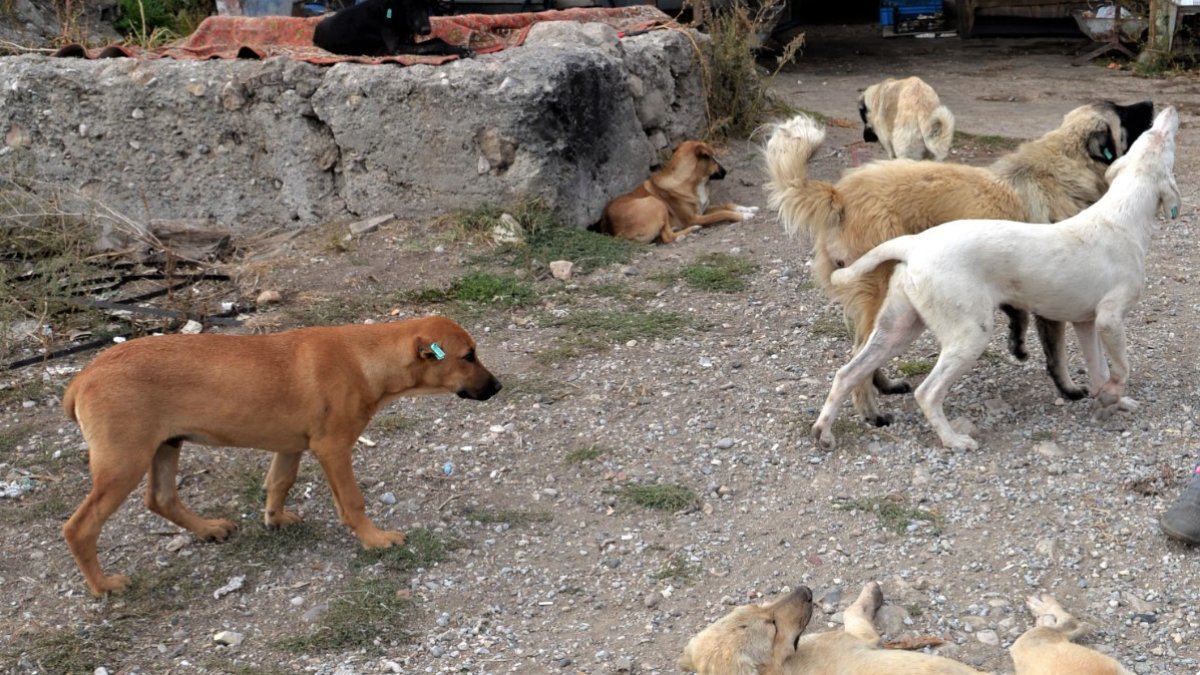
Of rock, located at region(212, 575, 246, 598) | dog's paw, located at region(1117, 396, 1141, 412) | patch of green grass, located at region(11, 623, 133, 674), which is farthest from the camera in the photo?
dog's paw, located at region(1117, 396, 1141, 412)

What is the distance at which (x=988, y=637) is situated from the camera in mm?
4141

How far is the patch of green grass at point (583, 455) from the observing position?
561cm

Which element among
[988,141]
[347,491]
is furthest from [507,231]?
[988,141]

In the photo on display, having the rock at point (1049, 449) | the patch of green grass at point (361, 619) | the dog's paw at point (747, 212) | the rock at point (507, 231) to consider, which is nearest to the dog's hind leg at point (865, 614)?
the rock at point (1049, 449)

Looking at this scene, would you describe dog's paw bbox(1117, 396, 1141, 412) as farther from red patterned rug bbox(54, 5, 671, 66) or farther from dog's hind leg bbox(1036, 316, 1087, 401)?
red patterned rug bbox(54, 5, 671, 66)

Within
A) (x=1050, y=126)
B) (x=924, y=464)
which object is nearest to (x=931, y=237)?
(x=924, y=464)

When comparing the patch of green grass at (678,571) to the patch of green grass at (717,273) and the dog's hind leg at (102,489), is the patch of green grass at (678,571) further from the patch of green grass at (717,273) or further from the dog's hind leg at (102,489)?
the patch of green grass at (717,273)

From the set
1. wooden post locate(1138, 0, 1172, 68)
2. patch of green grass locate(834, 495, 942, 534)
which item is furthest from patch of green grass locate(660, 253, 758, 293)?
wooden post locate(1138, 0, 1172, 68)

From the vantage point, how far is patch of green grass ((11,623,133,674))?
14.1 ft

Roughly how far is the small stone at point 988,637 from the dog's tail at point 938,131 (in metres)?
5.28

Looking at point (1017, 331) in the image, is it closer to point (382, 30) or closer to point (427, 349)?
point (427, 349)

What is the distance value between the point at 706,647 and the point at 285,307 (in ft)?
15.5

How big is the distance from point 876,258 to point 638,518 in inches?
59.5

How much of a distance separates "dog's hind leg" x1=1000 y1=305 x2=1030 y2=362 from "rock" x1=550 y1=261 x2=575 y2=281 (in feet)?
9.43
